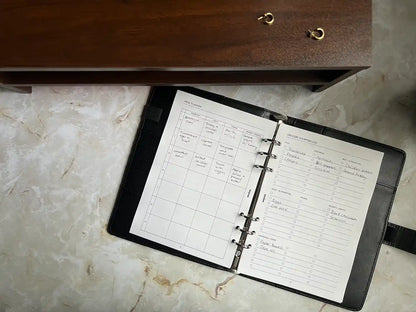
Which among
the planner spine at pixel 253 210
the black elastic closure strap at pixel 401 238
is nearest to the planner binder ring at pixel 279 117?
the planner spine at pixel 253 210

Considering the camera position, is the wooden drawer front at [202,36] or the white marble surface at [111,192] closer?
the wooden drawer front at [202,36]

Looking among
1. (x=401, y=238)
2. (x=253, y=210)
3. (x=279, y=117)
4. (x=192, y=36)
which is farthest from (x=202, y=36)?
(x=401, y=238)

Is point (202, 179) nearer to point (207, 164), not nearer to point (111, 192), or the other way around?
point (207, 164)

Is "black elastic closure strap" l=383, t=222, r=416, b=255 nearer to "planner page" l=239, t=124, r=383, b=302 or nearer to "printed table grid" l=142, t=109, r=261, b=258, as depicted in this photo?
"planner page" l=239, t=124, r=383, b=302

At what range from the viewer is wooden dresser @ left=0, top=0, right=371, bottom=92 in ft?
3.02

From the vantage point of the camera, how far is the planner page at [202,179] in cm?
121

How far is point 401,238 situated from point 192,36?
2.69 feet

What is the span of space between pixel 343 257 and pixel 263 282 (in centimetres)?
24

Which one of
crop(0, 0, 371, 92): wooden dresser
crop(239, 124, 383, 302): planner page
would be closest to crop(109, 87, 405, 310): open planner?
crop(239, 124, 383, 302): planner page

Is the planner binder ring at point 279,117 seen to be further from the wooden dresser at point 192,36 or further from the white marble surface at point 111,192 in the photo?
the wooden dresser at point 192,36

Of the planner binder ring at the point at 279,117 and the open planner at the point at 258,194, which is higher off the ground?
the planner binder ring at the point at 279,117

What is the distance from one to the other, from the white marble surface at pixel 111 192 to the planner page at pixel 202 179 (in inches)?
2.5

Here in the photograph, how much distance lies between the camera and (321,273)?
3.94ft

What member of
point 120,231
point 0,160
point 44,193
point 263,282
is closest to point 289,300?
point 263,282
